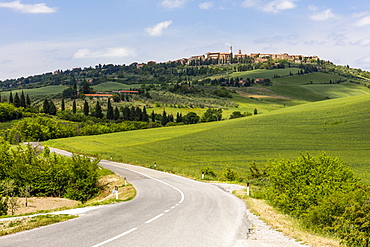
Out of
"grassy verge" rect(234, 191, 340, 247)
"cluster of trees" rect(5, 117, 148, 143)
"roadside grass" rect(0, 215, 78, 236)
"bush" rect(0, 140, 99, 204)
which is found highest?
"roadside grass" rect(0, 215, 78, 236)

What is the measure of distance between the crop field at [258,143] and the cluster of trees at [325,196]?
24109mm

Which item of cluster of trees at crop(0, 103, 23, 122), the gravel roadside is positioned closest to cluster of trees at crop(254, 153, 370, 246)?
the gravel roadside

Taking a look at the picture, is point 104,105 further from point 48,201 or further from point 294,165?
point 294,165

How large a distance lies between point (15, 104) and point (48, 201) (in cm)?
15855

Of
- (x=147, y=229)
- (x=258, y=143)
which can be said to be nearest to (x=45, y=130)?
(x=258, y=143)

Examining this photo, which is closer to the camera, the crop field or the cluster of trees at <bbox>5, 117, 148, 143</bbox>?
the crop field

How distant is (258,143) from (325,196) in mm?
53210

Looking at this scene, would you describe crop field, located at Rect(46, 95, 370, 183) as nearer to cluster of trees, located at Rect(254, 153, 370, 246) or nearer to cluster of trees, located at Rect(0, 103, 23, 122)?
cluster of trees, located at Rect(254, 153, 370, 246)

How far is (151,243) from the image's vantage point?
403 inches

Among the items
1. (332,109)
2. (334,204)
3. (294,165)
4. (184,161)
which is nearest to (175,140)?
(184,161)

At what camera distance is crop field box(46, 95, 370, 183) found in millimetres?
56281

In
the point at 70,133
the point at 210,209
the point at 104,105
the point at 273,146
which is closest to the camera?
the point at 210,209

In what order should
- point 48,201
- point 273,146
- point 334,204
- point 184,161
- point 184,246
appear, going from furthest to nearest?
point 273,146 < point 184,161 < point 48,201 < point 334,204 < point 184,246

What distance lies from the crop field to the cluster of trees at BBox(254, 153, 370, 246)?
24109 mm
